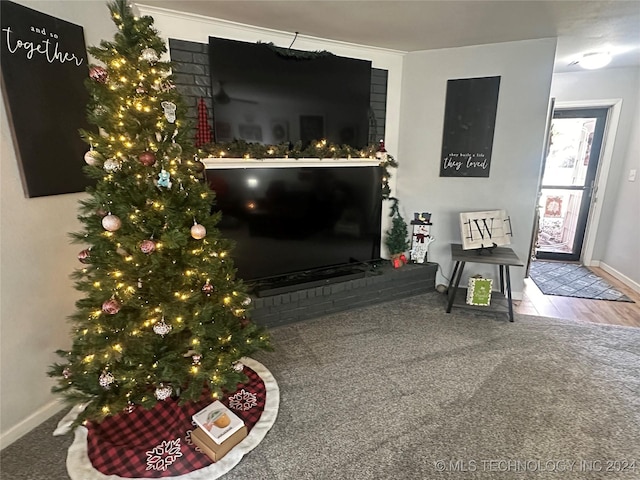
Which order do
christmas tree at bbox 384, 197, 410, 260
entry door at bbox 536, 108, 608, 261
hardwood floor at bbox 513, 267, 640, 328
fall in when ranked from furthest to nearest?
entry door at bbox 536, 108, 608, 261 < christmas tree at bbox 384, 197, 410, 260 < hardwood floor at bbox 513, 267, 640, 328

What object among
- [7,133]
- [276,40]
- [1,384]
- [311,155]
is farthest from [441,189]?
[1,384]

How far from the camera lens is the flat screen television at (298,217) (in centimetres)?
246

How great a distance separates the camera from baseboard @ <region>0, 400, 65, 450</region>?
158 centimetres

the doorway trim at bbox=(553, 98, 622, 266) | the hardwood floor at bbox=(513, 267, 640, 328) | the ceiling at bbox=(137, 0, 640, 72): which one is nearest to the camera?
the ceiling at bbox=(137, 0, 640, 72)

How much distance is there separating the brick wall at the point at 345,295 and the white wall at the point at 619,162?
2.27m

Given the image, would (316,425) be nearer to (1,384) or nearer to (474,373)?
(474,373)

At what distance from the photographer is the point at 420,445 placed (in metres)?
1.59

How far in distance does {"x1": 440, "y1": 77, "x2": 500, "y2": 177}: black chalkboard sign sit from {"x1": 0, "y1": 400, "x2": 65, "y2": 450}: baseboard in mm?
3320

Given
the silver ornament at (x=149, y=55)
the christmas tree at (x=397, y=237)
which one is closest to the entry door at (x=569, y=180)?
the christmas tree at (x=397, y=237)

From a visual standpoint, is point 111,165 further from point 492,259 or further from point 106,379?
point 492,259

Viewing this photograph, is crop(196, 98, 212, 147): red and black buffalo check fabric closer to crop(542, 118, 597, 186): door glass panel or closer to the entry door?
the entry door

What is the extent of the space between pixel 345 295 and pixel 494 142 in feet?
6.15

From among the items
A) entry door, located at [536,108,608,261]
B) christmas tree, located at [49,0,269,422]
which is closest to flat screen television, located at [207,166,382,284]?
christmas tree, located at [49,0,269,422]

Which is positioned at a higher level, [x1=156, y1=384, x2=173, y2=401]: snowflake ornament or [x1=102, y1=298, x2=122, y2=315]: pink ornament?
[x1=102, y1=298, x2=122, y2=315]: pink ornament
